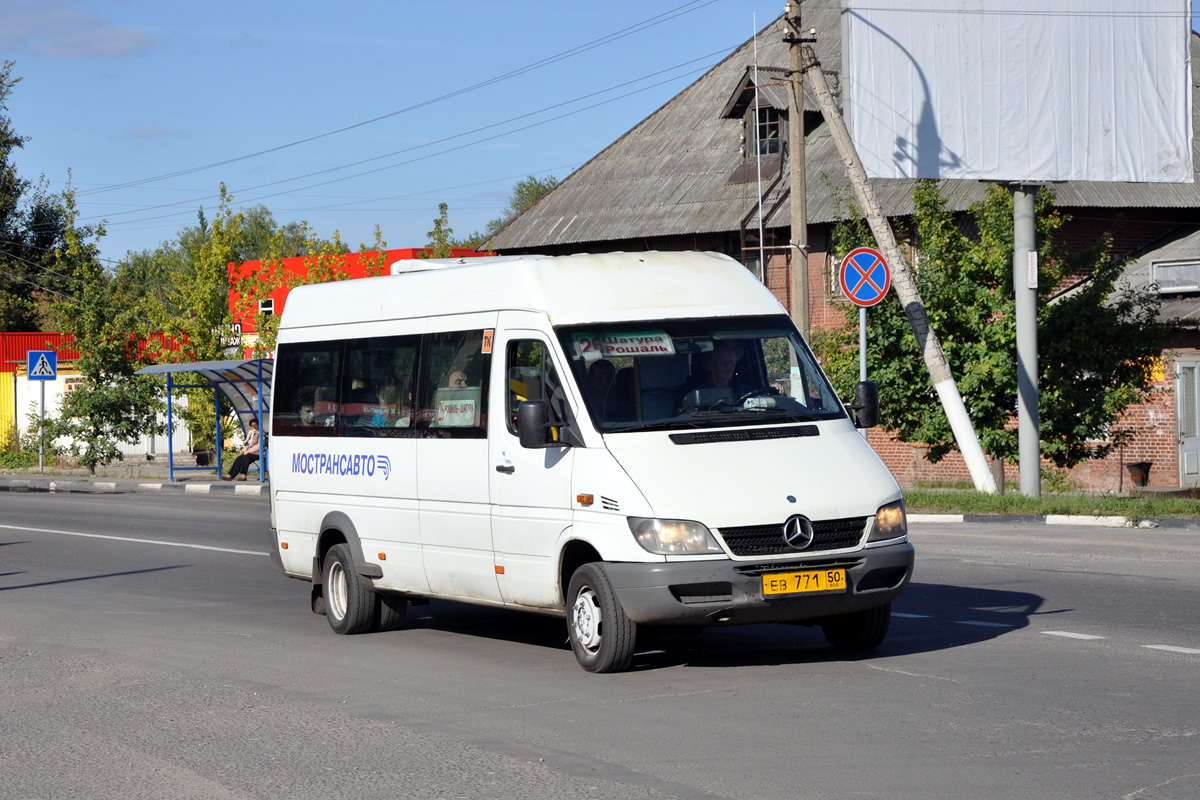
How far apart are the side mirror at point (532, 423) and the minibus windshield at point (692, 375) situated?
0.99ft

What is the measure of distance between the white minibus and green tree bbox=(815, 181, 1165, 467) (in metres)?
14.6

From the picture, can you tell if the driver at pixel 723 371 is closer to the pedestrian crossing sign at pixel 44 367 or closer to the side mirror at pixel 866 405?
the side mirror at pixel 866 405

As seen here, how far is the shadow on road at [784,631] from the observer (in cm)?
955

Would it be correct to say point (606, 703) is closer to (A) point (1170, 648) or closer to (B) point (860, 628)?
(B) point (860, 628)

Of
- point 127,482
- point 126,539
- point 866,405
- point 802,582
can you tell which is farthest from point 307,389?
point 127,482

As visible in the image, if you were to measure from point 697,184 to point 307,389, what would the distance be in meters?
31.2

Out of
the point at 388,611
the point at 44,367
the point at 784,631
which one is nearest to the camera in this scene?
the point at 784,631

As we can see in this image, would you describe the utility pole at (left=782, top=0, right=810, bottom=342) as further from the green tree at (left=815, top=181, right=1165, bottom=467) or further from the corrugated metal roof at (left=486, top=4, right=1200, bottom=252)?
the corrugated metal roof at (left=486, top=4, right=1200, bottom=252)

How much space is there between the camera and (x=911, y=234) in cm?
3600

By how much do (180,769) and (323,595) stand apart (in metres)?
4.86

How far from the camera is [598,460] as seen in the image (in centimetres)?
885

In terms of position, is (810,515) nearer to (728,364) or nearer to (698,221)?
(728,364)

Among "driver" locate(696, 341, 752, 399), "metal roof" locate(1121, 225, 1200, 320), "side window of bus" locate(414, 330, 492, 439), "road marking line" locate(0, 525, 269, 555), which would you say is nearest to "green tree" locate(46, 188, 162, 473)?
"road marking line" locate(0, 525, 269, 555)

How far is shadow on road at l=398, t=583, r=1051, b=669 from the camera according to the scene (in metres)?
9.55
